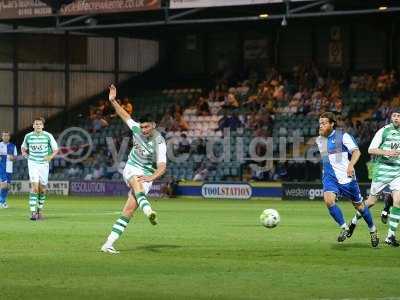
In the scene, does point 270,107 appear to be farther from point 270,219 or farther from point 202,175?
point 270,219

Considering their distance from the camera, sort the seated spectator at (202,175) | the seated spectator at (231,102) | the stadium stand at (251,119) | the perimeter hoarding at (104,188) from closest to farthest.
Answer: the stadium stand at (251,119)
the perimeter hoarding at (104,188)
the seated spectator at (202,175)
the seated spectator at (231,102)

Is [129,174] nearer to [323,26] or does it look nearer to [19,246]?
[19,246]

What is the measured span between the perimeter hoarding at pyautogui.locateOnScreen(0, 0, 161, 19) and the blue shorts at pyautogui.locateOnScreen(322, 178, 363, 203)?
20493 mm

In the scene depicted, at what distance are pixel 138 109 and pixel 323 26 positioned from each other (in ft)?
30.2

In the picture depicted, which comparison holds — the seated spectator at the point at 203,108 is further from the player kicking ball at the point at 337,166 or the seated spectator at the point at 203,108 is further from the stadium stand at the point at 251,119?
the player kicking ball at the point at 337,166

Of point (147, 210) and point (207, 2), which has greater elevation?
point (207, 2)

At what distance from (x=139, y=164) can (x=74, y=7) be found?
23.5 meters

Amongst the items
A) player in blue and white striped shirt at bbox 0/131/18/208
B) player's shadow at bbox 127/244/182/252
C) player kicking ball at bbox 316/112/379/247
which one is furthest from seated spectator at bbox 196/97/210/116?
player's shadow at bbox 127/244/182/252

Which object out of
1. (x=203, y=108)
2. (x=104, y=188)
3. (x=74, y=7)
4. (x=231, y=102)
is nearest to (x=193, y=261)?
(x=74, y=7)

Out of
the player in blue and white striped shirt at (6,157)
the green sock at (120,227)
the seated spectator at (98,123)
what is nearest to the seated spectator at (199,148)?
the seated spectator at (98,123)

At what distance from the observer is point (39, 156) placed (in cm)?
2525

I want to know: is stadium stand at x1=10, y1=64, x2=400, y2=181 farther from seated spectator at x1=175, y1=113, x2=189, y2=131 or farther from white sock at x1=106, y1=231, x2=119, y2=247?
white sock at x1=106, y1=231, x2=119, y2=247

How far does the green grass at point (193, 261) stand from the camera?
1166 centimetres

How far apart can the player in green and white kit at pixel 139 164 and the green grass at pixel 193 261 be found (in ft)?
1.73
